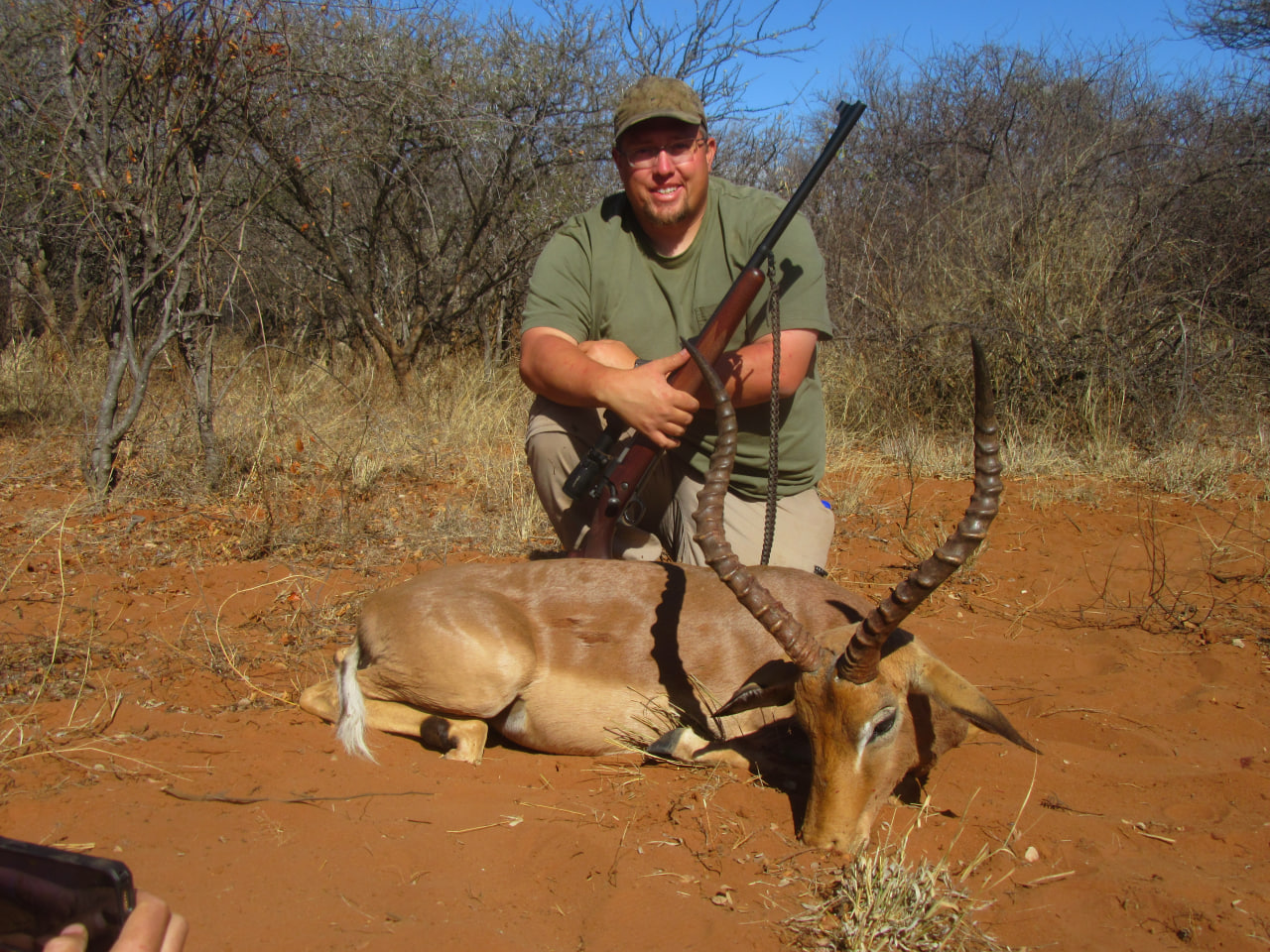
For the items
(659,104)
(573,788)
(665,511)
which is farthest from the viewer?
(665,511)

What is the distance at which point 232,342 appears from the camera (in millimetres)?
A: 12078

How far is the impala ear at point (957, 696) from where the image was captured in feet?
9.40

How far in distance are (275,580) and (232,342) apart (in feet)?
27.2

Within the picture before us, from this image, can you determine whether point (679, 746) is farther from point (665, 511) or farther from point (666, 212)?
point (666, 212)

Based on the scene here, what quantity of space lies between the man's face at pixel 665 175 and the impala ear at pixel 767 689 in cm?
215

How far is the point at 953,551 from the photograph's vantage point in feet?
8.38

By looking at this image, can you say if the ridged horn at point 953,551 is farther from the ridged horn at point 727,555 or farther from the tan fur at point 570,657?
the tan fur at point 570,657

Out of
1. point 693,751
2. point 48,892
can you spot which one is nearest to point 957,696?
point 693,751

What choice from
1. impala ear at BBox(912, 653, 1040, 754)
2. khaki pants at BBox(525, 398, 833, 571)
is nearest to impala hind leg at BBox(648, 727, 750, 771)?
impala ear at BBox(912, 653, 1040, 754)

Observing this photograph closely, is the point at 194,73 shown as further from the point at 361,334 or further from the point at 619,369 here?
the point at 361,334

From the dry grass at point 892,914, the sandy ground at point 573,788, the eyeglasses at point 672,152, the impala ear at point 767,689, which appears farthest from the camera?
the eyeglasses at point 672,152

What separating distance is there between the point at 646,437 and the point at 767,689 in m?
1.30

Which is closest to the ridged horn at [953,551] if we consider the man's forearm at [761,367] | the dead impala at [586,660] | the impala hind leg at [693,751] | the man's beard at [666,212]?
the dead impala at [586,660]

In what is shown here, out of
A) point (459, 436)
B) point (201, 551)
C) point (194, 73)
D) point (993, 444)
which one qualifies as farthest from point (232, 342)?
point (993, 444)
